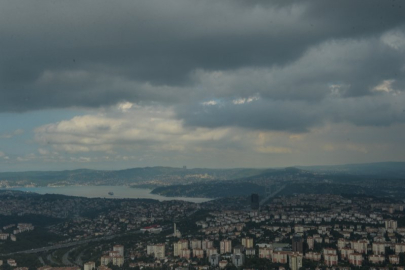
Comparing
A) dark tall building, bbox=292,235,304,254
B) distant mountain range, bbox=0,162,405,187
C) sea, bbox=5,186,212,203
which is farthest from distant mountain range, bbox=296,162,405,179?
dark tall building, bbox=292,235,304,254

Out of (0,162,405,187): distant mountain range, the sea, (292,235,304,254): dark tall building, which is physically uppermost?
(0,162,405,187): distant mountain range

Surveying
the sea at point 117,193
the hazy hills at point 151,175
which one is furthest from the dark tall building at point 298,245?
the hazy hills at point 151,175

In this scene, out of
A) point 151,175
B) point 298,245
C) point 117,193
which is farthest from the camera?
point 151,175

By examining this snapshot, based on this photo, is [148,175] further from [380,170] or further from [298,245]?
[298,245]

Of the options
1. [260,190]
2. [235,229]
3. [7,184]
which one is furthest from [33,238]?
[7,184]

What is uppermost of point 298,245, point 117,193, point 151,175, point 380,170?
point 380,170

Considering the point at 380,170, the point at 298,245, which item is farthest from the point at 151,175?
the point at 298,245

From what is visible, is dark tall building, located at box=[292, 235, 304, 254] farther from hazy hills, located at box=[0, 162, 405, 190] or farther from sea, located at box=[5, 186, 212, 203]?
hazy hills, located at box=[0, 162, 405, 190]

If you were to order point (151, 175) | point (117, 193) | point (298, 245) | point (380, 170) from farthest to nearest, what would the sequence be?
point (151, 175) < point (380, 170) < point (117, 193) < point (298, 245)

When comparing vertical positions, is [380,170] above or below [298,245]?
above

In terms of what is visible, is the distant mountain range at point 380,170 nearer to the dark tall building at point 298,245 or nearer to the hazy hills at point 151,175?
the hazy hills at point 151,175

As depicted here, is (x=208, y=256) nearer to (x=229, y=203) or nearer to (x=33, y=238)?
(x=33, y=238)
